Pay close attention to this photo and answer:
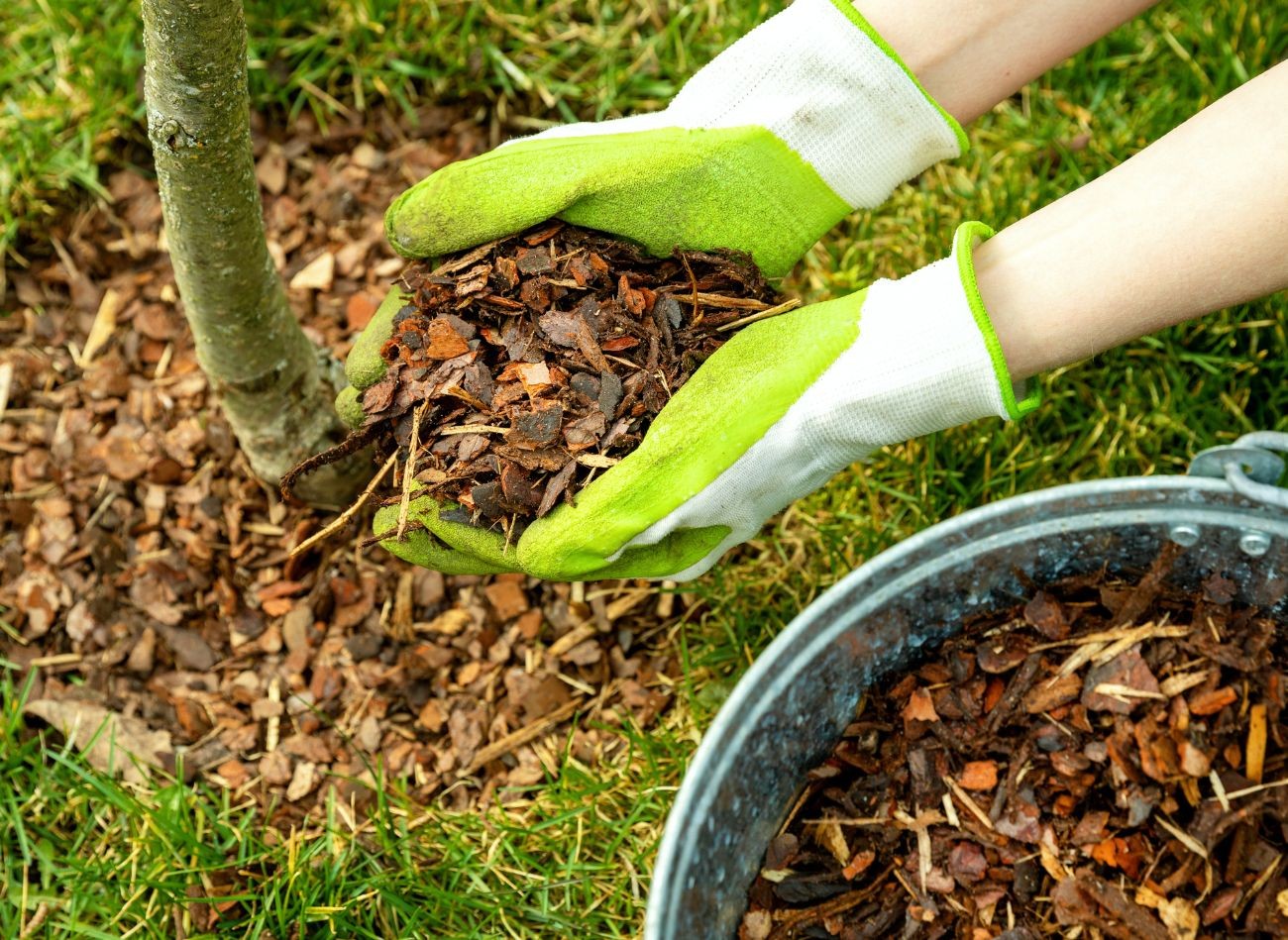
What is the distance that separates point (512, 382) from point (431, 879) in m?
0.96

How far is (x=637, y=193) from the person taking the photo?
1.78 meters

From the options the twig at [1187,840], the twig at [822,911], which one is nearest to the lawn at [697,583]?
the twig at [822,911]

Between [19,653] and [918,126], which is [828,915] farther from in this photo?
[19,653]

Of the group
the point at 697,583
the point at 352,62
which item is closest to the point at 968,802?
the point at 697,583

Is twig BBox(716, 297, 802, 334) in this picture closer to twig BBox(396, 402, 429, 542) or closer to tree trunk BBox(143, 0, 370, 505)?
twig BBox(396, 402, 429, 542)

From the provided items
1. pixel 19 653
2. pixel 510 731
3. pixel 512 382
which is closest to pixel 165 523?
pixel 19 653

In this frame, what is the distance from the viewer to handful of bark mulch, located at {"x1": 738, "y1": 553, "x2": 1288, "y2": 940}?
179 cm

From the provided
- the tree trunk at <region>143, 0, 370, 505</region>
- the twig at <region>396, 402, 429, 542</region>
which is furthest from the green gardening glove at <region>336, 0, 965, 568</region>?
the tree trunk at <region>143, 0, 370, 505</region>

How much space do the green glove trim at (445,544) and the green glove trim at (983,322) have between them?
0.74 metres

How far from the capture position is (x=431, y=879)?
2045mm

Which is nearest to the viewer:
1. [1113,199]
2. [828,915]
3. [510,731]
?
[1113,199]

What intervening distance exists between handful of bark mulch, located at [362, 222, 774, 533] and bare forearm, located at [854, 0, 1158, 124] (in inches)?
17.6

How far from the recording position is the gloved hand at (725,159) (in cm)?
175

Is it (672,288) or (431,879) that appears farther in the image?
(431,879)
